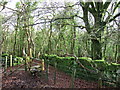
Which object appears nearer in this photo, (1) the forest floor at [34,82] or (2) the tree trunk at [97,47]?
(2) the tree trunk at [97,47]

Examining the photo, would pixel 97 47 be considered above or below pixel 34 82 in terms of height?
above

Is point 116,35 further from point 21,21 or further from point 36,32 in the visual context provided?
point 36,32

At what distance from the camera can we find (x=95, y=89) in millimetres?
2834

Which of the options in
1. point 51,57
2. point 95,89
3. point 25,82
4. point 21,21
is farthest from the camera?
point 51,57

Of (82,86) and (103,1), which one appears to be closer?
(82,86)

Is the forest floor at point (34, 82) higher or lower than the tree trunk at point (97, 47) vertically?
lower

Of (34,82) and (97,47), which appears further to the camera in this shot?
(34,82)

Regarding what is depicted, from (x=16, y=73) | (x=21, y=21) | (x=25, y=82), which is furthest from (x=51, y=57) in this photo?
(x=21, y=21)

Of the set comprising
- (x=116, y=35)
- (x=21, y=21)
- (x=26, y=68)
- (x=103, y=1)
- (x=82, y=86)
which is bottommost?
(x=82, y=86)

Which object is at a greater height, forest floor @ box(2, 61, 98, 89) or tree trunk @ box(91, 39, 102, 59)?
tree trunk @ box(91, 39, 102, 59)

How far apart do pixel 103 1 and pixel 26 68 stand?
2.65 meters

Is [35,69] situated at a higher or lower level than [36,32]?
lower

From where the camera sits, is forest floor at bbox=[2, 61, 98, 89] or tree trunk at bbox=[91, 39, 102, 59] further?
forest floor at bbox=[2, 61, 98, 89]

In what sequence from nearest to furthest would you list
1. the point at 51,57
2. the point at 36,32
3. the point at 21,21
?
1. the point at 21,21
2. the point at 51,57
3. the point at 36,32
